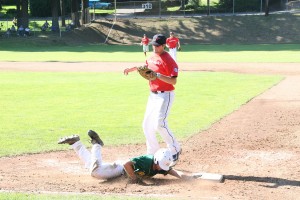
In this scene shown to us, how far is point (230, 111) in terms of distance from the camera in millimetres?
17609

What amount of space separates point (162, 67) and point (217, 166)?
2178mm

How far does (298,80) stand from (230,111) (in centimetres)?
953

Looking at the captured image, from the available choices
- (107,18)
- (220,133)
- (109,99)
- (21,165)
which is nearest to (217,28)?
(107,18)

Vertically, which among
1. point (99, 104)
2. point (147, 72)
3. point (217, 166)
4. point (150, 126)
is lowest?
point (99, 104)

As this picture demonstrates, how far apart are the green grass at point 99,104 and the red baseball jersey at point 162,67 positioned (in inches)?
120

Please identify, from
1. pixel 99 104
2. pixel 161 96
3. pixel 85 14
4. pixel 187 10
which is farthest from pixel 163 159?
pixel 187 10

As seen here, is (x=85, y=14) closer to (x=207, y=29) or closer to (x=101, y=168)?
(x=207, y=29)

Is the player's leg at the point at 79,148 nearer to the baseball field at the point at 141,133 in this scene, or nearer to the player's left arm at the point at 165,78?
the baseball field at the point at 141,133

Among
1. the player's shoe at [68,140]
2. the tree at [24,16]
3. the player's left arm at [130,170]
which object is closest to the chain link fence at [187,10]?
the tree at [24,16]

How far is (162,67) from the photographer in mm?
10359

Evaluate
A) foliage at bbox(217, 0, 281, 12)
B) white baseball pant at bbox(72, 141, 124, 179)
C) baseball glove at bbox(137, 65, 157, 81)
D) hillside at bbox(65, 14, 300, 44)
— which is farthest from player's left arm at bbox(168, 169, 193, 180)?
foliage at bbox(217, 0, 281, 12)

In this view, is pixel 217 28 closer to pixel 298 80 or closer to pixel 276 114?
pixel 298 80

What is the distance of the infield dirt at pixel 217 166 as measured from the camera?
30.1ft

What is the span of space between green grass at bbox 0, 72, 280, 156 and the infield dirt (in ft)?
2.99
